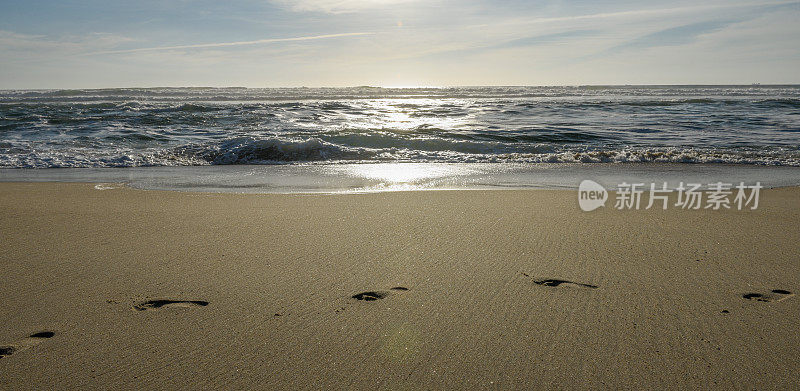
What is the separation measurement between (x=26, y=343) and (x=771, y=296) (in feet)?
10.7

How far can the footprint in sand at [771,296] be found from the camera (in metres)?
2.48

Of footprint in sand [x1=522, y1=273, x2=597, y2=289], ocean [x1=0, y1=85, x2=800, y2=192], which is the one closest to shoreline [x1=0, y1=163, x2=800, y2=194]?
ocean [x1=0, y1=85, x2=800, y2=192]

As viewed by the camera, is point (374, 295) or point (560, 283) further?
point (560, 283)

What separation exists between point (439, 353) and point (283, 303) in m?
0.85

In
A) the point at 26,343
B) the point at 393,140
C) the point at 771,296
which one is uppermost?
the point at 393,140

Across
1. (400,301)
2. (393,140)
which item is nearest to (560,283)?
(400,301)

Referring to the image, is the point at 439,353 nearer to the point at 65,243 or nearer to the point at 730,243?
the point at 730,243

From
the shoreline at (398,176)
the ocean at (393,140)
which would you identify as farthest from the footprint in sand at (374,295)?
the ocean at (393,140)

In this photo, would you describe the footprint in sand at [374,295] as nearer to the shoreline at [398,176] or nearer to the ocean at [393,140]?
the shoreline at [398,176]

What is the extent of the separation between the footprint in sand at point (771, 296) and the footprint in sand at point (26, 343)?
10.1 feet

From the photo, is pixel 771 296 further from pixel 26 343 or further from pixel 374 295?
pixel 26 343

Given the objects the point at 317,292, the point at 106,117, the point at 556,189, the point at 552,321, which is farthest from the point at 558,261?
the point at 106,117

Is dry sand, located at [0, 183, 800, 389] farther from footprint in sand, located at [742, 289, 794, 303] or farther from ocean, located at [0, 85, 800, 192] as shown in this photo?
ocean, located at [0, 85, 800, 192]

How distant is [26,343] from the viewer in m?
2.07
